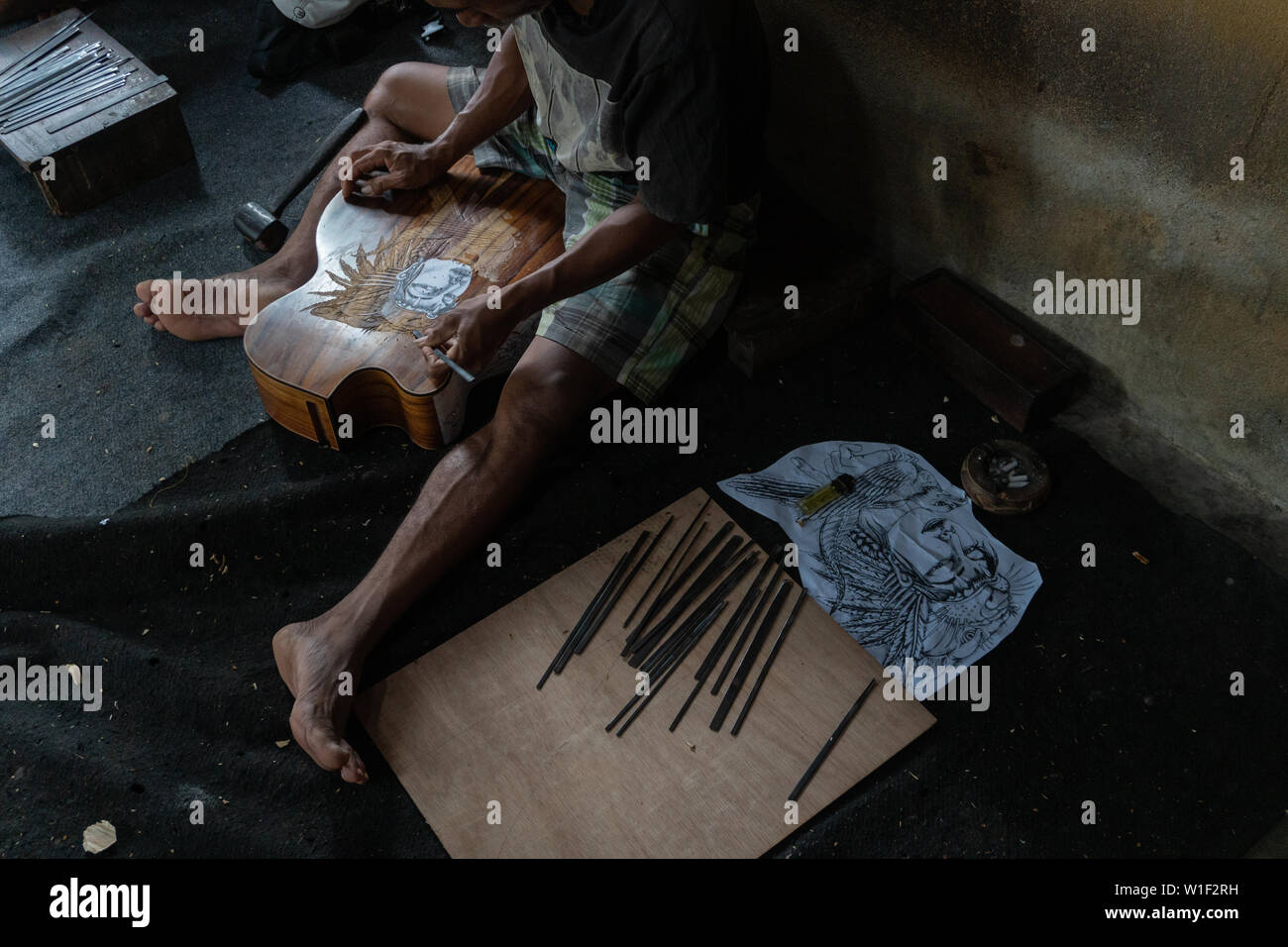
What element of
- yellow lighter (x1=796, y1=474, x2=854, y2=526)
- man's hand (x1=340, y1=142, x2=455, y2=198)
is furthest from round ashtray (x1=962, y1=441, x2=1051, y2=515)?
man's hand (x1=340, y1=142, x2=455, y2=198)

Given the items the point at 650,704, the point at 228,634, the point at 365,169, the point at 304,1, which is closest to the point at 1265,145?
the point at 650,704

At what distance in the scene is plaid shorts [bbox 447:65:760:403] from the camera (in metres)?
2.68

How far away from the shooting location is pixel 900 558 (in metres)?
2.62

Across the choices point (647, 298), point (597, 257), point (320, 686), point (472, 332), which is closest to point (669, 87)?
point (597, 257)

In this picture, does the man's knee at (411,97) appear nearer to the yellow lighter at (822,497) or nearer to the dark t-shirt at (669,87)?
the dark t-shirt at (669,87)

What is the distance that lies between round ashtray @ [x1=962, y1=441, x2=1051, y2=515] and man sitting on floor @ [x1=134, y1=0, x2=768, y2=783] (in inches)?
31.5

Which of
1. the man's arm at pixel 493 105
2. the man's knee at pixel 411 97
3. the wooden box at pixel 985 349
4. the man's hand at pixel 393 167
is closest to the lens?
the wooden box at pixel 985 349

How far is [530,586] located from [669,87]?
4.03 feet

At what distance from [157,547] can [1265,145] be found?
107 inches

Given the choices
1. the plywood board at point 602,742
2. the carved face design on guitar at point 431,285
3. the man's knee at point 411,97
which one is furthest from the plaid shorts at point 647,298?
the plywood board at point 602,742

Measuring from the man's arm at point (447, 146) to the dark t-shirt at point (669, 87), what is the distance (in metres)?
0.36

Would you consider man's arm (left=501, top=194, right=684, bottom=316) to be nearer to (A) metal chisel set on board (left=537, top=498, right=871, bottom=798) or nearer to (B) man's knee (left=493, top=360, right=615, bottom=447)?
(B) man's knee (left=493, top=360, right=615, bottom=447)

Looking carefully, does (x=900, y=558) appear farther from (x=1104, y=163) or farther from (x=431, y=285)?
(x=431, y=285)

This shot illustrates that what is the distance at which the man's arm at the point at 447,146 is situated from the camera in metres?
2.99
